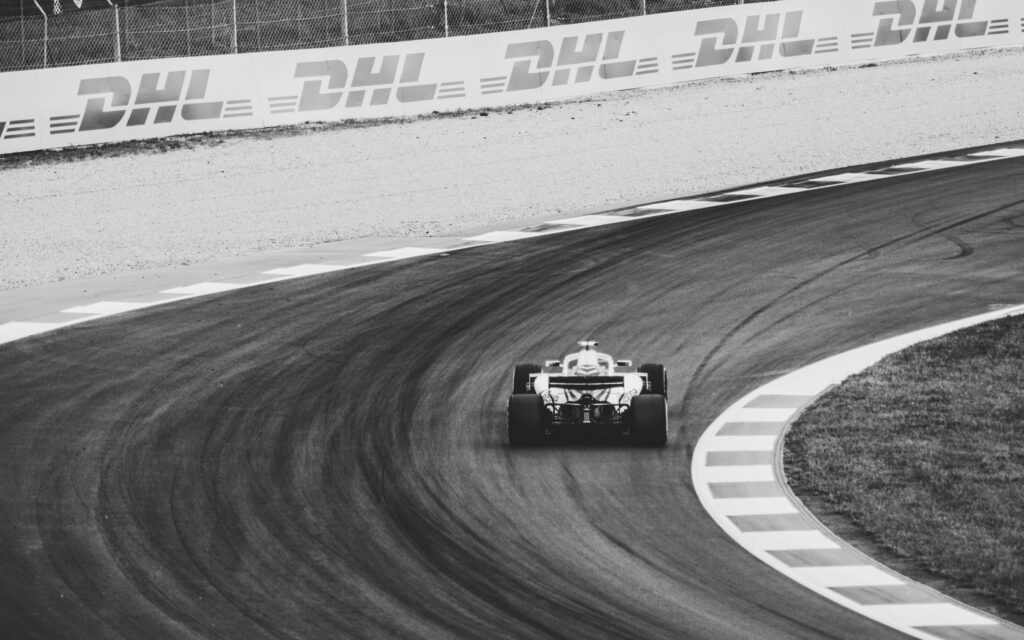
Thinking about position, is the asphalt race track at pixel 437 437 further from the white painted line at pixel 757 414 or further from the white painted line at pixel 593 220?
the white painted line at pixel 593 220

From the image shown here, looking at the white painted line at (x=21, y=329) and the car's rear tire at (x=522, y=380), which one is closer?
the car's rear tire at (x=522, y=380)

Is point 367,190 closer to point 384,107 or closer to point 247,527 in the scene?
point 384,107

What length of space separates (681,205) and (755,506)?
1258 centimetres

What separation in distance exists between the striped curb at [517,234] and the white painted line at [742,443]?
8.66m

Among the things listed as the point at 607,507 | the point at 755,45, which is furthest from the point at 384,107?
the point at 607,507

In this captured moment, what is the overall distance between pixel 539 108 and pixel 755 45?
237 inches

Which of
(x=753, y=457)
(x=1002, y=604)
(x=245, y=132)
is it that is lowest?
(x=1002, y=604)

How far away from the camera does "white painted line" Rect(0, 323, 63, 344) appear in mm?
17906

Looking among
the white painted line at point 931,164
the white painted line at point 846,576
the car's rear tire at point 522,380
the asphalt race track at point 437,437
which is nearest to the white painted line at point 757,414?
the asphalt race track at point 437,437

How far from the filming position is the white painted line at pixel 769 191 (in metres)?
24.4

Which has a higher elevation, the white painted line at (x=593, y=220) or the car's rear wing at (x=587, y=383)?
the white painted line at (x=593, y=220)

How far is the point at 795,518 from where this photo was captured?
38.3 feet

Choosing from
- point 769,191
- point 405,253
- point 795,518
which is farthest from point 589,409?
point 769,191

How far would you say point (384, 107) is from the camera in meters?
31.9
